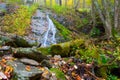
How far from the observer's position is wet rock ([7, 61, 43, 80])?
18.2ft

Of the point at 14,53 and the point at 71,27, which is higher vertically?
the point at 14,53

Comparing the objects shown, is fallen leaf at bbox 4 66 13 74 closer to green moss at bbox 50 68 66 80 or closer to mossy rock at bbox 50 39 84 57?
green moss at bbox 50 68 66 80

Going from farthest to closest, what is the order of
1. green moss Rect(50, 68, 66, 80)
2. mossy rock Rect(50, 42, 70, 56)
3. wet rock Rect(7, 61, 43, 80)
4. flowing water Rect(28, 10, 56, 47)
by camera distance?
flowing water Rect(28, 10, 56, 47), mossy rock Rect(50, 42, 70, 56), green moss Rect(50, 68, 66, 80), wet rock Rect(7, 61, 43, 80)

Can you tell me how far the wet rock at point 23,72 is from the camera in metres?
5.54

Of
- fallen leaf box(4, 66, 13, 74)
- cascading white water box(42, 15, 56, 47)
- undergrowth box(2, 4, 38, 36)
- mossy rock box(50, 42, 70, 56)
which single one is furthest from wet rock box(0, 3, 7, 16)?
fallen leaf box(4, 66, 13, 74)

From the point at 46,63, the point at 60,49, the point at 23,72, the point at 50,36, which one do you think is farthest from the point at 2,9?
the point at 23,72

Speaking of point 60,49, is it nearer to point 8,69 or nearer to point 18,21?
point 8,69

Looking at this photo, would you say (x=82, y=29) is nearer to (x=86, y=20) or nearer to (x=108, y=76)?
(x=86, y=20)

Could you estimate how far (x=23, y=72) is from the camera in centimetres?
571

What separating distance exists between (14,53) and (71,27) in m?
12.7

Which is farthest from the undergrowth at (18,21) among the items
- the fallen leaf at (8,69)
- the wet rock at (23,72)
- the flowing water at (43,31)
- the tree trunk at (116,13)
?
the fallen leaf at (8,69)

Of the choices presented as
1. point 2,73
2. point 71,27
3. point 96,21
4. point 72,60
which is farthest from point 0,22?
point 2,73

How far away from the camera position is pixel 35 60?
22.9ft

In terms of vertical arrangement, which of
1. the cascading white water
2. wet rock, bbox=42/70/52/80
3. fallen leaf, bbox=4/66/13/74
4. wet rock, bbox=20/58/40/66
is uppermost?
fallen leaf, bbox=4/66/13/74
